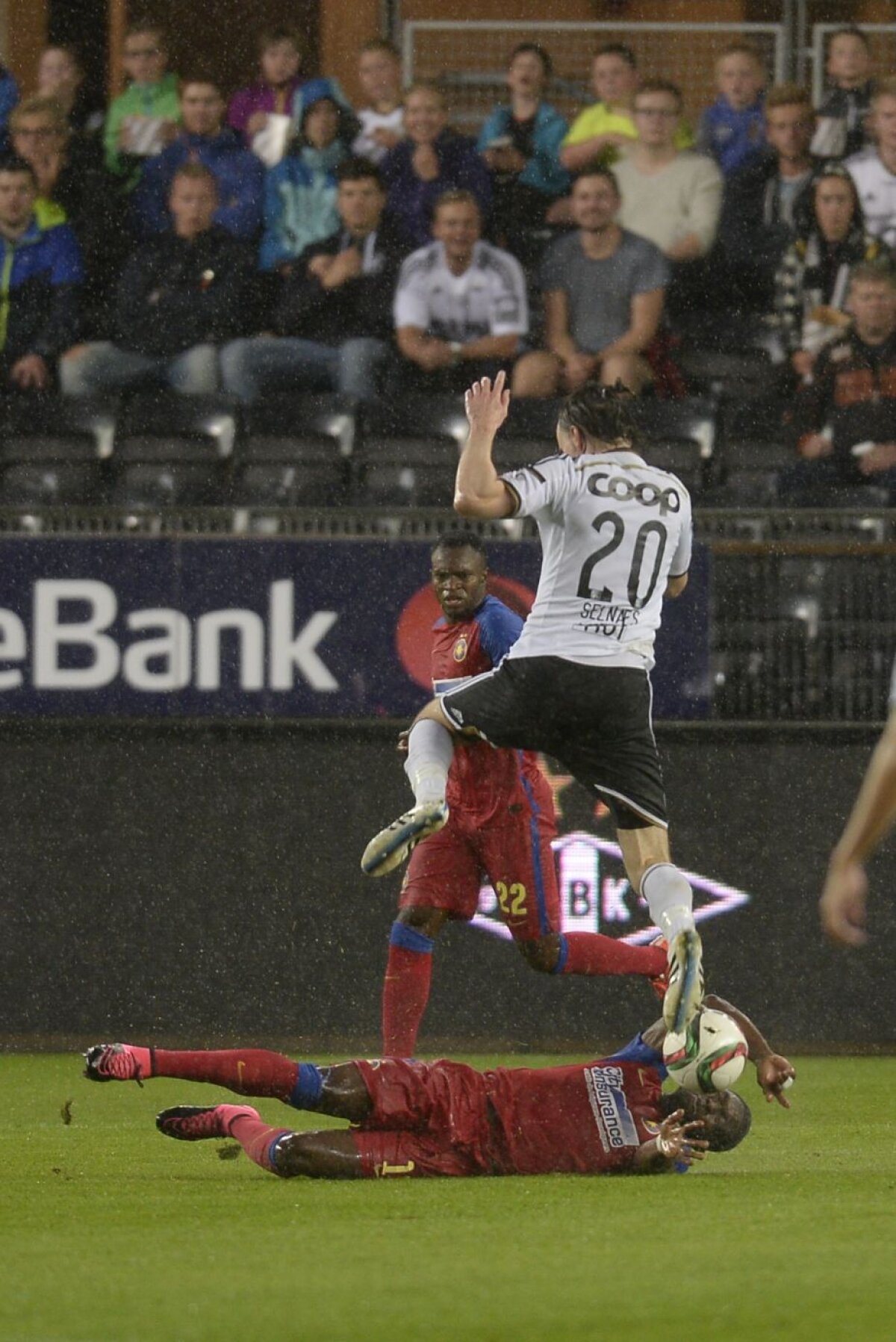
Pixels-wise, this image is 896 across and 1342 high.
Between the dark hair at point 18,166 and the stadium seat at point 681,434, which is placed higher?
the dark hair at point 18,166

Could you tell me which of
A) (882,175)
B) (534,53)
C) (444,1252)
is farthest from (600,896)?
(444,1252)

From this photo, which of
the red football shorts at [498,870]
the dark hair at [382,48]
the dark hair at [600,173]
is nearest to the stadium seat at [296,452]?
the dark hair at [600,173]

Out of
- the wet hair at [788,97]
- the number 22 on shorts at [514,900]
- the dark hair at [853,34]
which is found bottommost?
the number 22 on shorts at [514,900]

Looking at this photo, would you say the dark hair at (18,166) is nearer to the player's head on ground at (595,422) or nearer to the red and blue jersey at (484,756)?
the red and blue jersey at (484,756)

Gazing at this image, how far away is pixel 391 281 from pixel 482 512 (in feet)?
19.8

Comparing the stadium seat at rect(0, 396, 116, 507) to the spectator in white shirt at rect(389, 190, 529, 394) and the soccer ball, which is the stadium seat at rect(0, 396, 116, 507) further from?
the soccer ball

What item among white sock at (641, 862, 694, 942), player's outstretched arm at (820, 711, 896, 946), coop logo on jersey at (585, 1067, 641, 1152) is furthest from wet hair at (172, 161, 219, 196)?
player's outstretched arm at (820, 711, 896, 946)

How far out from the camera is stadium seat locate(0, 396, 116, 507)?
1142cm

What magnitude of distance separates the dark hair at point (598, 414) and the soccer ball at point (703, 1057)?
1964 mm

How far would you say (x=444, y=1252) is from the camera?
486 centimetres

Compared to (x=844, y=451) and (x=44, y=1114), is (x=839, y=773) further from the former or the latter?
(x=44, y=1114)

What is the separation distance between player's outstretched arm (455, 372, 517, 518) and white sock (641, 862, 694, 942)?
47.1 inches

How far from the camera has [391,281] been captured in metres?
12.3

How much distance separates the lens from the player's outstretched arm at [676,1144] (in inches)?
229
